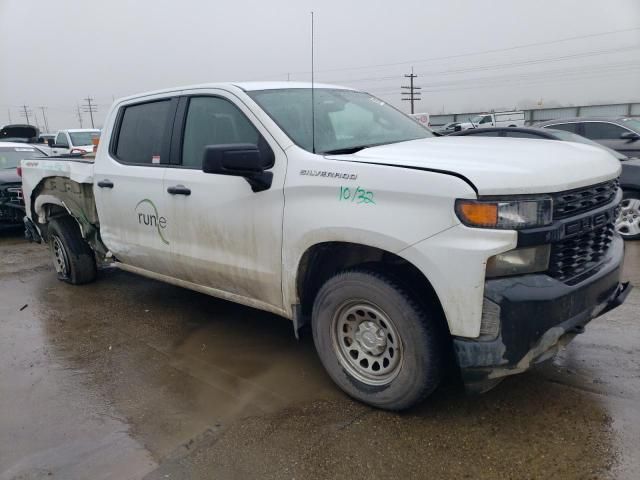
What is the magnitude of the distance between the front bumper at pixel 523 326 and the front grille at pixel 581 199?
34 cm

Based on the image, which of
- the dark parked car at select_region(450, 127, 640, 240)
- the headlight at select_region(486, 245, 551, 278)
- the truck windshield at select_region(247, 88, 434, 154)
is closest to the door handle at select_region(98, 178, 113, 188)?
the truck windshield at select_region(247, 88, 434, 154)

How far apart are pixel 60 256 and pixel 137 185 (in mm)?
2279

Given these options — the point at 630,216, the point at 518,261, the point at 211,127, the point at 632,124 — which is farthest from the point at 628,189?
the point at 211,127

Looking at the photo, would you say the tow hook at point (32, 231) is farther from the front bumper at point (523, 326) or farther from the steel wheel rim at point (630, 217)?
the steel wheel rim at point (630, 217)

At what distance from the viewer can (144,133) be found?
14.5 feet

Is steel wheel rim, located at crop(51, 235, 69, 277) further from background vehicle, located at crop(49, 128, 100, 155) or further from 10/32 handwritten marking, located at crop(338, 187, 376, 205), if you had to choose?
background vehicle, located at crop(49, 128, 100, 155)

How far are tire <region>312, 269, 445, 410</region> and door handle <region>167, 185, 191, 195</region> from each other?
1.33 meters

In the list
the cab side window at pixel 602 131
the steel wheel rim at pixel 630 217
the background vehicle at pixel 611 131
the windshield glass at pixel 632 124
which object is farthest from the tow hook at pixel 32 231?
the windshield glass at pixel 632 124

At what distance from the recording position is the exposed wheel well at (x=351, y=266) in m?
2.82

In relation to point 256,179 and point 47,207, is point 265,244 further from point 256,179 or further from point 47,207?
point 47,207

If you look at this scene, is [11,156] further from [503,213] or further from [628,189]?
[628,189]

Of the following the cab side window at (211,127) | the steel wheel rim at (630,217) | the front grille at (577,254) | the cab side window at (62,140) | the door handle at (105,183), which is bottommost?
the steel wheel rim at (630,217)

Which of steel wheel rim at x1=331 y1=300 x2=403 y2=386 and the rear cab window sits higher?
the rear cab window

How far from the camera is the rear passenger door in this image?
13.5 ft
